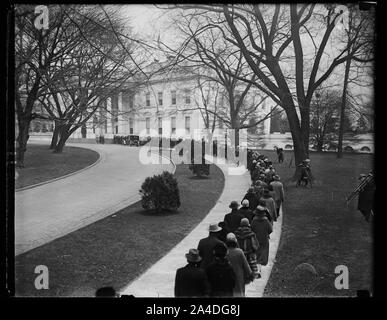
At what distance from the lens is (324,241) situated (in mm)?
8977

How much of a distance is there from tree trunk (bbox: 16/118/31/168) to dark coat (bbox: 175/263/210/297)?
4.24 m

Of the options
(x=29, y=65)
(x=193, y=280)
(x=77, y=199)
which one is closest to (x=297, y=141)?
(x=77, y=199)

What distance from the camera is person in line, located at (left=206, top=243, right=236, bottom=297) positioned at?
5.66m

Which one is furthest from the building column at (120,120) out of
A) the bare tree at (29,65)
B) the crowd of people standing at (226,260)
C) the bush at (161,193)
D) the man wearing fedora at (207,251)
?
the man wearing fedora at (207,251)

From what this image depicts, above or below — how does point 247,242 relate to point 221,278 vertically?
above

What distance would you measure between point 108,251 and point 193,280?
3.97m

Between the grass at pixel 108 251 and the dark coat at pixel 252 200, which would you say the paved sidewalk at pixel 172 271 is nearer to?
the grass at pixel 108 251

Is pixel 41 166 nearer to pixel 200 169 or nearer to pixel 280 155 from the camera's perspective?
pixel 200 169

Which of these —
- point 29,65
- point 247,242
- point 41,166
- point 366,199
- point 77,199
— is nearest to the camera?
point 247,242

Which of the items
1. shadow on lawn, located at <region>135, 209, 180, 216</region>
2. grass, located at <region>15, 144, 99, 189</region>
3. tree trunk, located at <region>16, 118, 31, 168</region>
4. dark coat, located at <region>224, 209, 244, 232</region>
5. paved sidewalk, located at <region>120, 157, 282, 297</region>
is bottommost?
paved sidewalk, located at <region>120, 157, 282, 297</region>

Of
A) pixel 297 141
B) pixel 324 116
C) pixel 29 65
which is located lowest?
pixel 297 141

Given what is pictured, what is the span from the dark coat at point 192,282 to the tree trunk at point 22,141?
4244 mm

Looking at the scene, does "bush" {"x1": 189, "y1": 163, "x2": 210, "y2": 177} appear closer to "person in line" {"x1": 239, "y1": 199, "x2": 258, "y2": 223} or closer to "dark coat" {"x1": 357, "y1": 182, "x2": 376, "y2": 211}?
"dark coat" {"x1": 357, "y1": 182, "x2": 376, "y2": 211}

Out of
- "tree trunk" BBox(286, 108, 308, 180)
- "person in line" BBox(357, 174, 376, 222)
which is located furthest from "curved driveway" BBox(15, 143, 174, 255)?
"person in line" BBox(357, 174, 376, 222)
